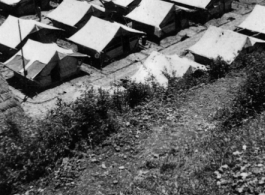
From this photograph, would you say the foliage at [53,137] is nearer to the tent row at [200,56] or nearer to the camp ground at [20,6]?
the tent row at [200,56]

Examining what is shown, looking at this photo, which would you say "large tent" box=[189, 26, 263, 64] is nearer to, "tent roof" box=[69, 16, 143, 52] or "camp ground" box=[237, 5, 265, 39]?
"camp ground" box=[237, 5, 265, 39]

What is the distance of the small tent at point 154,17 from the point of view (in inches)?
1638

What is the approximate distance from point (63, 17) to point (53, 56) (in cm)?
1175

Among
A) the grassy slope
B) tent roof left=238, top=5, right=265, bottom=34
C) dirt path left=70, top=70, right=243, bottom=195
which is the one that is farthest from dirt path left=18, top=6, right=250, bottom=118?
dirt path left=70, top=70, right=243, bottom=195

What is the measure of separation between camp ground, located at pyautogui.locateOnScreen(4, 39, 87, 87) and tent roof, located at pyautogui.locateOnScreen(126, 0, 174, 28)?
33.5 ft

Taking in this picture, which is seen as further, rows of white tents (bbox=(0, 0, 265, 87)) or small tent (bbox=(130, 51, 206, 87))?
rows of white tents (bbox=(0, 0, 265, 87))

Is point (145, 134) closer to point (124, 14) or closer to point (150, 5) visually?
point (150, 5)

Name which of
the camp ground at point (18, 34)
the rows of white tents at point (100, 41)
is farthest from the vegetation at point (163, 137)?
the camp ground at point (18, 34)

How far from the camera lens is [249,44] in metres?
34.4

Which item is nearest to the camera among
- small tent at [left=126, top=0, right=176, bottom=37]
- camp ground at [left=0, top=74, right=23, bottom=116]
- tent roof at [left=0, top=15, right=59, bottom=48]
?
camp ground at [left=0, top=74, right=23, bottom=116]

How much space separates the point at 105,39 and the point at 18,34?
363 inches

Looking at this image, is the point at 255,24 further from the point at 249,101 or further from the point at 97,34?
the point at 249,101

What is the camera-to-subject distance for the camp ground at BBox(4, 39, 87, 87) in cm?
3341

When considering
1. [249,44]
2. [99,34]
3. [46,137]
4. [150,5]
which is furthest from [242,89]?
[150,5]
